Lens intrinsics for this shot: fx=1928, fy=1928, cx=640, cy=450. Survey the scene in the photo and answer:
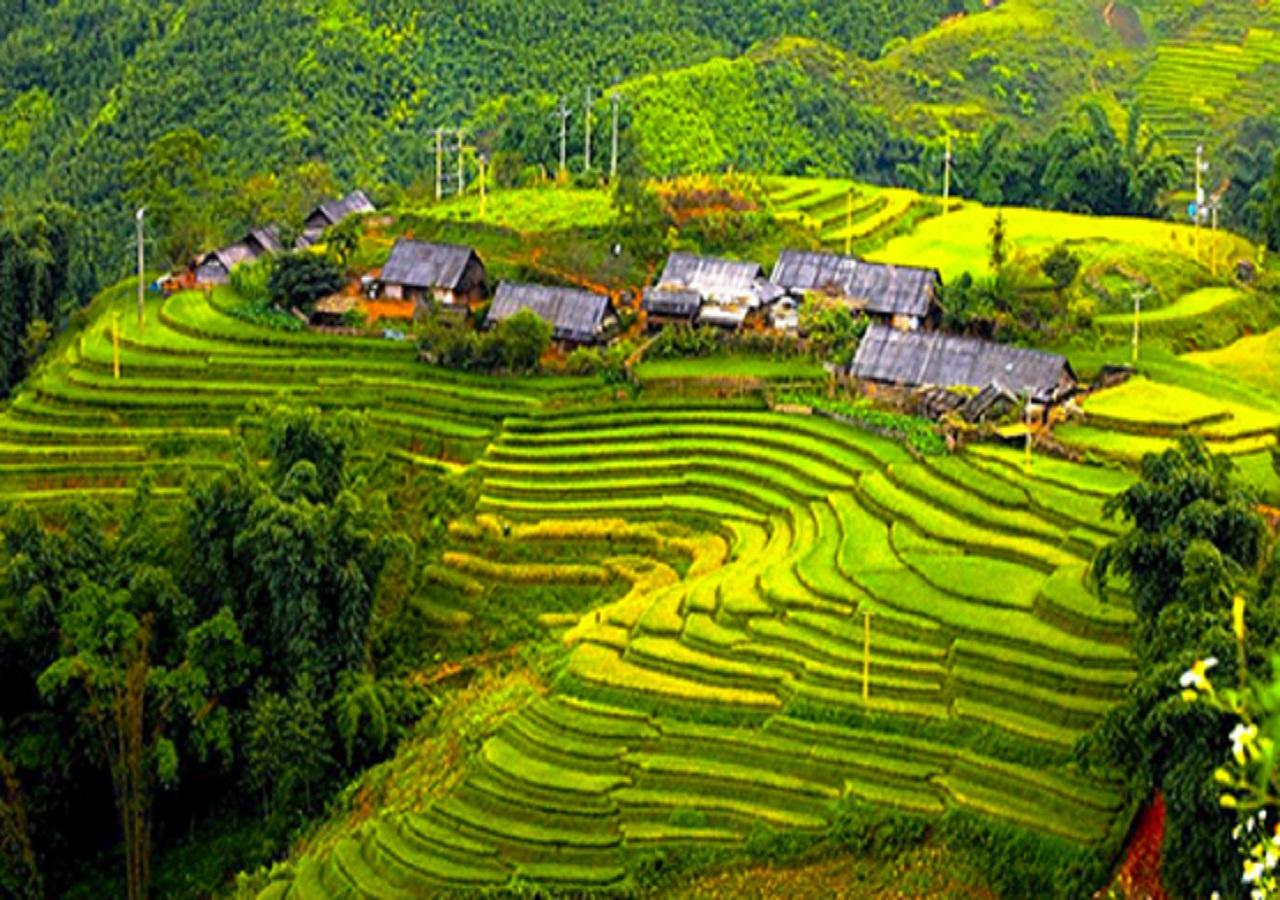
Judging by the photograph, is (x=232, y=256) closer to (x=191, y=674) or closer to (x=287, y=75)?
(x=287, y=75)

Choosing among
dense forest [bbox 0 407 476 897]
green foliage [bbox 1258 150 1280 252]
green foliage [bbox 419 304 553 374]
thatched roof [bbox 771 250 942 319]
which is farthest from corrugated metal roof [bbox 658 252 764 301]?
green foliage [bbox 1258 150 1280 252]

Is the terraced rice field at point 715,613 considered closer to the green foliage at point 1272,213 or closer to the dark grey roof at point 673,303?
the dark grey roof at point 673,303

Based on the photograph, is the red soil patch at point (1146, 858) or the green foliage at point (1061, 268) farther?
the green foliage at point (1061, 268)

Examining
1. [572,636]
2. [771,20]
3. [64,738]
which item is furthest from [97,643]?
[771,20]

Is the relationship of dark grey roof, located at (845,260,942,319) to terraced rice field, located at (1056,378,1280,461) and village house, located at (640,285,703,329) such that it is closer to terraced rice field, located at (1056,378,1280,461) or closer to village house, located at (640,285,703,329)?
village house, located at (640,285,703,329)

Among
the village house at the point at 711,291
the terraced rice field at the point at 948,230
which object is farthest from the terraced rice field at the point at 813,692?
the terraced rice field at the point at 948,230

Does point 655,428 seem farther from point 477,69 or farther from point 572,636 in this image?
point 477,69
